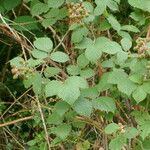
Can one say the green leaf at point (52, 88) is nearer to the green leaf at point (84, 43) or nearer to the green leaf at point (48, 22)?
the green leaf at point (84, 43)

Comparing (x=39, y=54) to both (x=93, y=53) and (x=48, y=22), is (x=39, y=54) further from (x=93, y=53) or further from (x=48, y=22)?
(x=48, y=22)

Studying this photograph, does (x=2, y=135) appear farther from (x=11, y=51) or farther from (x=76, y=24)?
(x=76, y=24)

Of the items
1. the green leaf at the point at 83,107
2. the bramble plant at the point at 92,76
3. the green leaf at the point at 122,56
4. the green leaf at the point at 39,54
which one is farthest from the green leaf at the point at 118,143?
the green leaf at the point at 39,54

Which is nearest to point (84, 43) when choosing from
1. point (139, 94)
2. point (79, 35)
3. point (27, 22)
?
point (79, 35)

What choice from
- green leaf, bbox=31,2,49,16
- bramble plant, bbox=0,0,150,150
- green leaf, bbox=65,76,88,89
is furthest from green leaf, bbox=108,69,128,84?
green leaf, bbox=31,2,49,16

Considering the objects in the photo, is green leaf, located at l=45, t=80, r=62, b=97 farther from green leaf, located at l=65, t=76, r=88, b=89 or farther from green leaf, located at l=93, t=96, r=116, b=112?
green leaf, located at l=93, t=96, r=116, b=112

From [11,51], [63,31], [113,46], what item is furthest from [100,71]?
[11,51]
